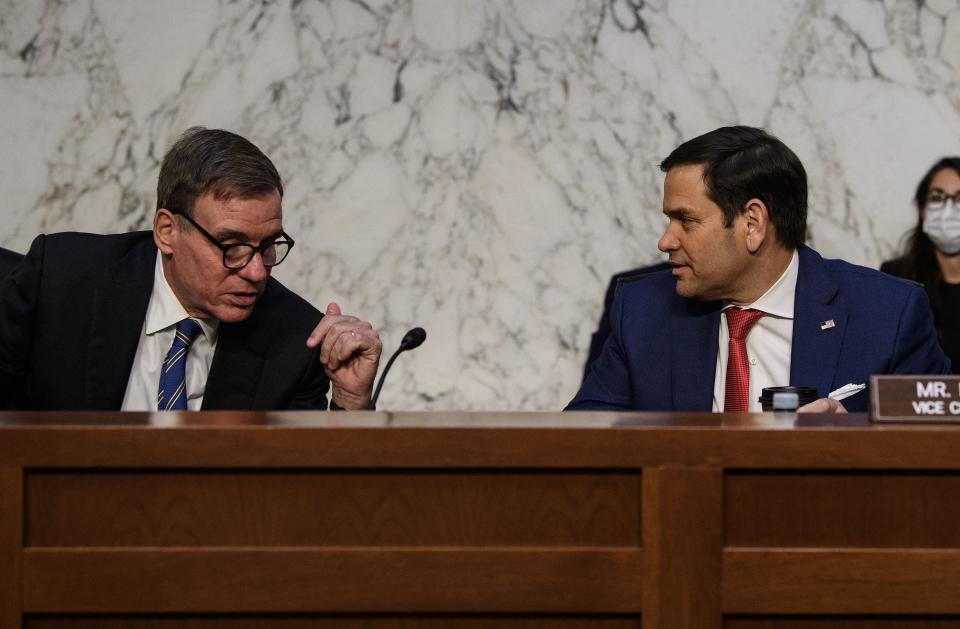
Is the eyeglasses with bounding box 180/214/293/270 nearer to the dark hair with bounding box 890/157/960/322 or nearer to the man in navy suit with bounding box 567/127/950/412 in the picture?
the man in navy suit with bounding box 567/127/950/412

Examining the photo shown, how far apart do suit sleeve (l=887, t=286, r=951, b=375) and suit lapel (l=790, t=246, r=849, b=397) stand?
11cm

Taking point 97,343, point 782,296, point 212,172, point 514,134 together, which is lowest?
point 97,343

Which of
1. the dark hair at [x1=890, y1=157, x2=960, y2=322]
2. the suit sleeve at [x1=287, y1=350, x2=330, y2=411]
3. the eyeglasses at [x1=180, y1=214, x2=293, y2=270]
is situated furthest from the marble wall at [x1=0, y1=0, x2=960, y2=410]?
the eyeglasses at [x1=180, y1=214, x2=293, y2=270]

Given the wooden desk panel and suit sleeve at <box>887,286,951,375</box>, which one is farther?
suit sleeve at <box>887,286,951,375</box>

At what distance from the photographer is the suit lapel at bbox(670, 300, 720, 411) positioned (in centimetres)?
234

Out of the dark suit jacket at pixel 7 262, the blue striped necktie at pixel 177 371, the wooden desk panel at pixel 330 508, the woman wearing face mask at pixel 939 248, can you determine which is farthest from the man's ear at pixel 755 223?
the dark suit jacket at pixel 7 262

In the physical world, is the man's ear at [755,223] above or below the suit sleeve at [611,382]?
above

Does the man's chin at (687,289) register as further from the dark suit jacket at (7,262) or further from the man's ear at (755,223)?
the dark suit jacket at (7,262)

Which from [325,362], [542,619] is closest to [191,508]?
[542,619]

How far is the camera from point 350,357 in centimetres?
221

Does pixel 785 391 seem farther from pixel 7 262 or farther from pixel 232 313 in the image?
pixel 7 262

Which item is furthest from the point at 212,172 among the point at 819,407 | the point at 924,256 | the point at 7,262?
the point at 924,256

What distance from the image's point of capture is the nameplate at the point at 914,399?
1335mm

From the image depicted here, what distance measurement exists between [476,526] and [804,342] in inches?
48.9
